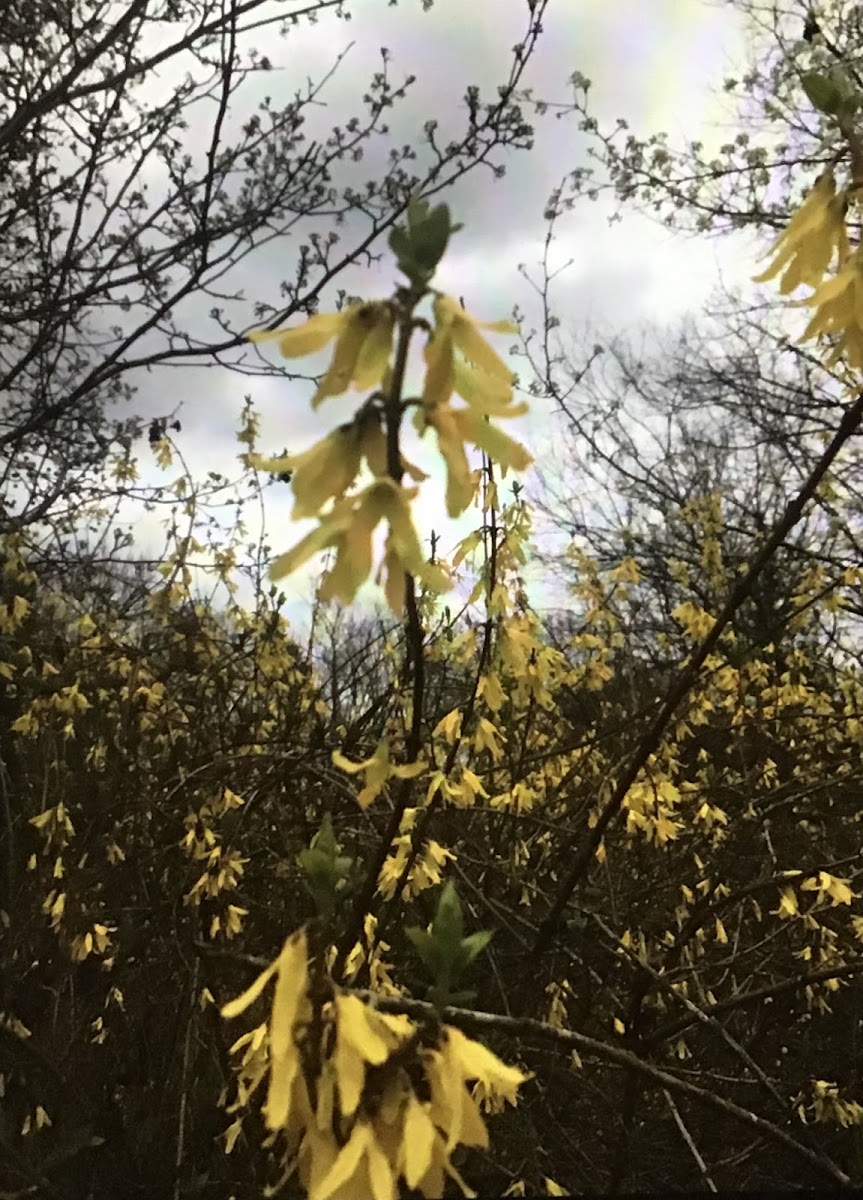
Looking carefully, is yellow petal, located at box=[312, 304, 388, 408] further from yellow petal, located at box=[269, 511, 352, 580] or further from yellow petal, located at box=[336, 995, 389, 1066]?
yellow petal, located at box=[336, 995, 389, 1066]

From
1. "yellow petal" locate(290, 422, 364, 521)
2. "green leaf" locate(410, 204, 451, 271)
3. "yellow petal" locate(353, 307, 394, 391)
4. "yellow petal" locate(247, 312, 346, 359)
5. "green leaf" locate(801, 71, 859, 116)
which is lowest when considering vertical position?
"yellow petal" locate(290, 422, 364, 521)

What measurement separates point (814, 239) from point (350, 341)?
0.43m

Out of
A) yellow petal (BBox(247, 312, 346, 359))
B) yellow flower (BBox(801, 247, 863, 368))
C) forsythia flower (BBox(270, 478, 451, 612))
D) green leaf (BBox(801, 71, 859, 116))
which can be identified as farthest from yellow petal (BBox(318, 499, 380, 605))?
green leaf (BBox(801, 71, 859, 116))

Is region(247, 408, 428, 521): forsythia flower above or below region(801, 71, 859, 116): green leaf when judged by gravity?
below

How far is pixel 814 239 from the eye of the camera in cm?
78

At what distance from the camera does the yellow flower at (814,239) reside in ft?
2.53

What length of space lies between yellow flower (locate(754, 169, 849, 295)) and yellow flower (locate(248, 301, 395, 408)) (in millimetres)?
382

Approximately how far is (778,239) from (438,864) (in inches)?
39.5

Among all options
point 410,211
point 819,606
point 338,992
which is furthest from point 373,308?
point 819,606

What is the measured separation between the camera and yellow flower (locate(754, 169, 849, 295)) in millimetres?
→ 771

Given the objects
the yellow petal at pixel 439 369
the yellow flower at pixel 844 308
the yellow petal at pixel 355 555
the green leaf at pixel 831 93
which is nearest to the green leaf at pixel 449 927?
the yellow petal at pixel 355 555

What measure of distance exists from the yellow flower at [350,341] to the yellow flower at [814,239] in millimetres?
382

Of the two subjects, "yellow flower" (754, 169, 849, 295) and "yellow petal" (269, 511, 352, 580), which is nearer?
"yellow petal" (269, 511, 352, 580)

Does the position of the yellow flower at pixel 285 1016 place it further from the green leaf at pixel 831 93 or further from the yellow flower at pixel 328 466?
the green leaf at pixel 831 93
